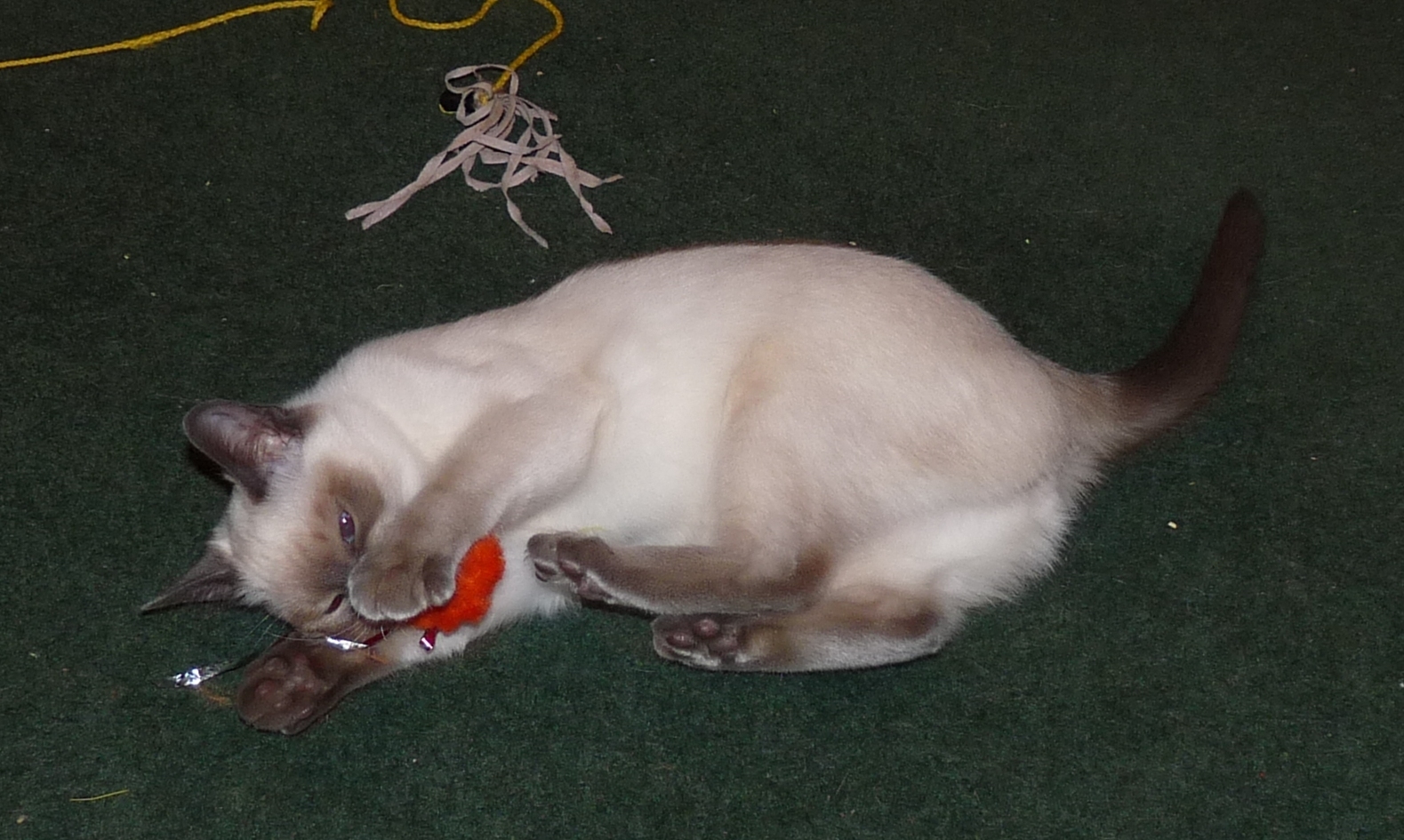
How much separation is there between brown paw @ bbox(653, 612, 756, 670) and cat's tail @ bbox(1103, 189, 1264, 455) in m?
0.75

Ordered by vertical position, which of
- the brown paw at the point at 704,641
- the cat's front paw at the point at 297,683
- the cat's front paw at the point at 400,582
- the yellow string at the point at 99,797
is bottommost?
the yellow string at the point at 99,797

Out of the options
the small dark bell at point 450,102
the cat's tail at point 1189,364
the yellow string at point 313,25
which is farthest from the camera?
the yellow string at point 313,25

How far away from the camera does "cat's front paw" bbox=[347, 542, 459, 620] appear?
1668mm

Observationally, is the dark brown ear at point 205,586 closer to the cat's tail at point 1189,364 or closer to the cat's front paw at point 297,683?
the cat's front paw at point 297,683

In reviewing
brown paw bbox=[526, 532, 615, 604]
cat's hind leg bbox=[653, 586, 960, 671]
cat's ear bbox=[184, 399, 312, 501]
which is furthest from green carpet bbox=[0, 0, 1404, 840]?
cat's ear bbox=[184, 399, 312, 501]

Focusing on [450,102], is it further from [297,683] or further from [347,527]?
[297,683]

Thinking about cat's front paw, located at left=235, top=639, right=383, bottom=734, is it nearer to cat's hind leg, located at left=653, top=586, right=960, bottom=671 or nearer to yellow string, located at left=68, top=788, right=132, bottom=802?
yellow string, located at left=68, top=788, right=132, bottom=802

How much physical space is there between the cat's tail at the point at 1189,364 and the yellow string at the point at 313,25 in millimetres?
1646

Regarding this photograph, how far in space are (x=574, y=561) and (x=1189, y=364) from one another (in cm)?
112

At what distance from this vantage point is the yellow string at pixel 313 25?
289cm

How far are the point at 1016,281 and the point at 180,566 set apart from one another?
1.72m

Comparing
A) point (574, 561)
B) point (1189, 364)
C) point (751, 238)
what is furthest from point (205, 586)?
point (1189, 364)

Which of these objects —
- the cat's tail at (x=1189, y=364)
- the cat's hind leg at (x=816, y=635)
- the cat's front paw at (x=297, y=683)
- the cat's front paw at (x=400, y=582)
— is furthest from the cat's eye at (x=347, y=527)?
the cat's tail at (x=1189, y=364)

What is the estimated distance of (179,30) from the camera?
295cm
